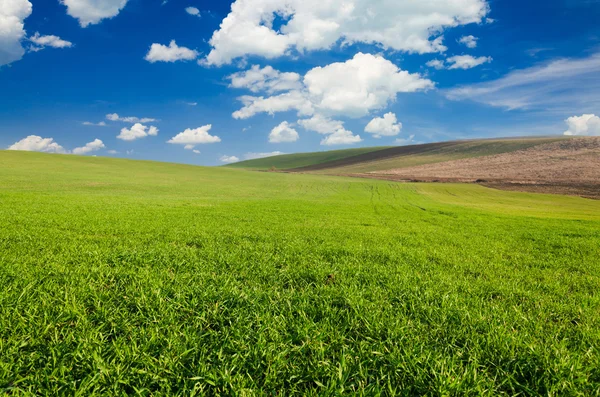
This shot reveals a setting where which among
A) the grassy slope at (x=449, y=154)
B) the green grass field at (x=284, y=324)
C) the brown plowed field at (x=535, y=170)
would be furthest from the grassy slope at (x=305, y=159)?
the green grass field at (x=284, y=324)

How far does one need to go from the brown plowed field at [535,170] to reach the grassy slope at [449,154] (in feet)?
22.8

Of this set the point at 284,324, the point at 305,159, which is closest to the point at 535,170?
the point at 284,324

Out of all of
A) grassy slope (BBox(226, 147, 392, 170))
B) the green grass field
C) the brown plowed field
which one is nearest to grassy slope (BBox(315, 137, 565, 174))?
the brown plowed field

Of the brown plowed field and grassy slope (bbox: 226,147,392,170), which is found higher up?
grassy slope (bbox: 226,147,392,170)

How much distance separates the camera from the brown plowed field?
61.3 meters

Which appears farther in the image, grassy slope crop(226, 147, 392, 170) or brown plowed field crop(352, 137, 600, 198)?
grassy slope crop(226, 147, 392, 170)

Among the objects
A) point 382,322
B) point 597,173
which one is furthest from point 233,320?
point 597,173

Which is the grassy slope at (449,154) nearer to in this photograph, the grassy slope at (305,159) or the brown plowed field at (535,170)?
the brown plowed field at (535,170)

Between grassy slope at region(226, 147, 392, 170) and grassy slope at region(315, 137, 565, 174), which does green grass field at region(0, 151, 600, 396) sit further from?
grassy slope at region(226, 147, 392, 170)

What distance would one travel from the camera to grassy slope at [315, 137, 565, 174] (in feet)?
385

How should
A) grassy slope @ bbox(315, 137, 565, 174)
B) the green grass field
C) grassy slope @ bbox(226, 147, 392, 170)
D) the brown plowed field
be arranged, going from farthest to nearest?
1. grassy slope @ bbox(226, 147, 392, 170)
2. grassy slope @ bbox(315, 137, 565, 174)
3. the brown plowed field
4. the green grass field

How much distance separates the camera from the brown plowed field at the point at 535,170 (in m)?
61.3

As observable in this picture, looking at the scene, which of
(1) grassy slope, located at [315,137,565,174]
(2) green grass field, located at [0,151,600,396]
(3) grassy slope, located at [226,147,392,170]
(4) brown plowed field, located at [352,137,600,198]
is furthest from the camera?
(3) grassy slope, located at [226,147,392,170]

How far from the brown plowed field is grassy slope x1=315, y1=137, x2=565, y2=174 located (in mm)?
6938
